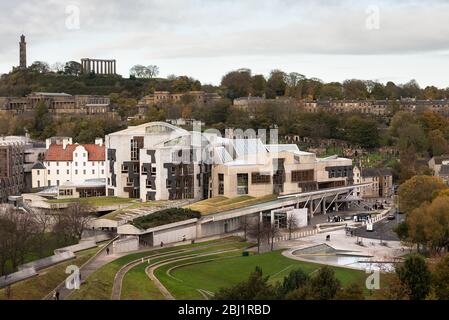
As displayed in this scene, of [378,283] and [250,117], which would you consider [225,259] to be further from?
[250,117]

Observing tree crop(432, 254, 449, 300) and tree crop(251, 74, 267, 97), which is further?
tree crop(251, 74, 267, 97)

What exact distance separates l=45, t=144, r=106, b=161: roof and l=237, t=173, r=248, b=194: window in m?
15.9

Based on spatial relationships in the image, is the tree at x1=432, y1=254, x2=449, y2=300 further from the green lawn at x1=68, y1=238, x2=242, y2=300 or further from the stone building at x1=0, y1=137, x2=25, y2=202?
the stone building at x1=0, y1=137, x2=25, y2=202

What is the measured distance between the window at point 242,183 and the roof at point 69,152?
52.0ft

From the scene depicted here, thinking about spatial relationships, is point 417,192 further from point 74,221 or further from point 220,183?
point 74,221

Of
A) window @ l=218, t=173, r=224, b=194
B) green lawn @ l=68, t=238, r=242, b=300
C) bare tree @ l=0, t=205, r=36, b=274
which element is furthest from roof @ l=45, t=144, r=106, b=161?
bare tree @ l=0, t=205, r=36, b=274

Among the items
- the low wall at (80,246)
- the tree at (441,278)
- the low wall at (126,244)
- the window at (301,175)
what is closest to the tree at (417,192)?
the window at (301,175)

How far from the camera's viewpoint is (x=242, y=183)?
57906 millimetres

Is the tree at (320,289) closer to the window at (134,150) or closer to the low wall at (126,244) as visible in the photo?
the low wall at (126,244)

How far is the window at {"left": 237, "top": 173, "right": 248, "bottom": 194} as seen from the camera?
57719 millimetres

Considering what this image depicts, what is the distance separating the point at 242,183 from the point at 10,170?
20.3m
